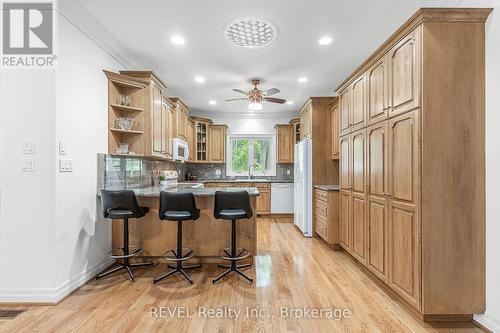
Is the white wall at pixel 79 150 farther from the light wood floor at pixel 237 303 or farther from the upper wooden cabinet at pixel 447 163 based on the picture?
the upper wooden cabinet at pixel 447 163

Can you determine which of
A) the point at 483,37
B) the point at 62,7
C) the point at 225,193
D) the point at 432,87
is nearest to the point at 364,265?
the point at 225,193

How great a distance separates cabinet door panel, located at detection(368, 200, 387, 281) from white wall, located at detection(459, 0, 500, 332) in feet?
2.44

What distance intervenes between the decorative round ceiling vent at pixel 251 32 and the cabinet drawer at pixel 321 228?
283 cm

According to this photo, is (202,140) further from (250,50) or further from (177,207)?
(177,207)

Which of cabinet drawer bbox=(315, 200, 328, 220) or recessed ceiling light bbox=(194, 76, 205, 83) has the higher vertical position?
recessed ceiling light bbox=(194, 76, 205, 83)

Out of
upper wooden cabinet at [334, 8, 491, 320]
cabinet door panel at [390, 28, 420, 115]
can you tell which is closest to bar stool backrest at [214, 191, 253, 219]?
upper wooden cabinet at [334, 8, 491, 320]

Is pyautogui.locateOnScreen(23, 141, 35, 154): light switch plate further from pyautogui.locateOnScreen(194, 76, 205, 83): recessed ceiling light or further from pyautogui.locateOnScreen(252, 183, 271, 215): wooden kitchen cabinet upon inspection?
Result: pyautogui.locateOnScreen(252, 183, 271, 215): wooden kitchen cabinet

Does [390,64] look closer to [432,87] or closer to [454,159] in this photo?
[432,87]

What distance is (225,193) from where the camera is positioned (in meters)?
2.80

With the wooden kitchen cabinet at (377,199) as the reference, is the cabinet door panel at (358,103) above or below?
above

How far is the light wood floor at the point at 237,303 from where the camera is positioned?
6.57 feet

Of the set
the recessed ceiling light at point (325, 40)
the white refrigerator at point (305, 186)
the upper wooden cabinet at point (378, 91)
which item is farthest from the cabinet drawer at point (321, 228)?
the recessed ceiling light at point (325, 40)

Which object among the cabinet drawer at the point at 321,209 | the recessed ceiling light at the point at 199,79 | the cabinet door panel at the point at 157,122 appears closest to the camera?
the cabinet door panel at the point at 157,122

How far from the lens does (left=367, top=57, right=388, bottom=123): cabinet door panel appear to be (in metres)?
2.51
